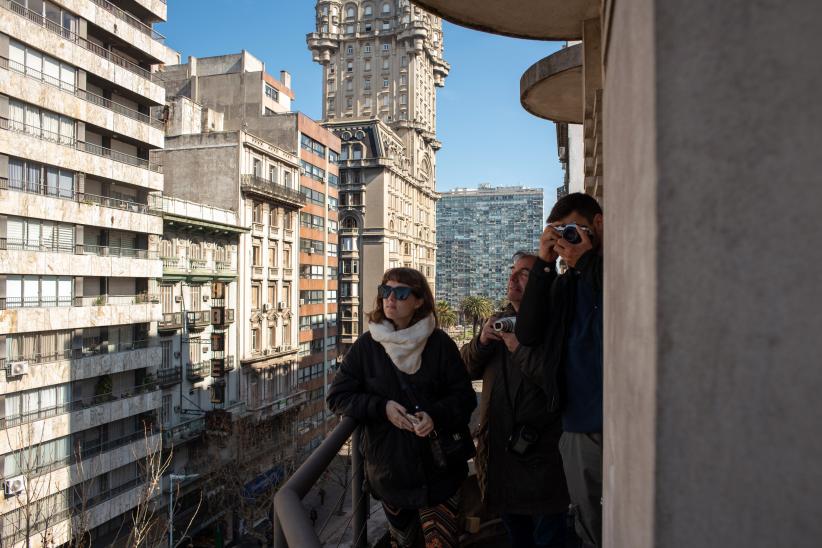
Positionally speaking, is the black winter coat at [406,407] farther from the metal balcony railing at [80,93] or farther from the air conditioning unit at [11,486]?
the metal balcony railing at [80,93]

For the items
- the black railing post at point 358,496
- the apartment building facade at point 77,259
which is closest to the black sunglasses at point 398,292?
the black railing post at point 358,496

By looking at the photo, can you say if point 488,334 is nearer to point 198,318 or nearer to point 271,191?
Answer: point 198,318

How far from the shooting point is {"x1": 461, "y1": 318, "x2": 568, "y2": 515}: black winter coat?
11.2 ft

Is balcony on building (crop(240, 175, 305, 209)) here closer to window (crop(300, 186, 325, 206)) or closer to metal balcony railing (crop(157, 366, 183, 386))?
window (crop(300, 186, 325, 206))

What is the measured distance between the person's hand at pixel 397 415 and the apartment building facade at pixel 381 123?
55.5 m

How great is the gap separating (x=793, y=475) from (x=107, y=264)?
85.2ft

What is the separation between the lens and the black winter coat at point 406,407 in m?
3.34

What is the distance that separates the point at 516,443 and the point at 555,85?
293 cm

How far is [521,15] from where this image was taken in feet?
11.6

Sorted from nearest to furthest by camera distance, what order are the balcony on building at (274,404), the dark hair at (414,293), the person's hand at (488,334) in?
1. the person's hand at (488,334)
2. the dark hair at (414,293)
3. the balcony on building at (274,404)

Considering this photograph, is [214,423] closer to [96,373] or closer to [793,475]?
[96,373]

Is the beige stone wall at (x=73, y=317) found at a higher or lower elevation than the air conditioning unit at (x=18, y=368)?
higher

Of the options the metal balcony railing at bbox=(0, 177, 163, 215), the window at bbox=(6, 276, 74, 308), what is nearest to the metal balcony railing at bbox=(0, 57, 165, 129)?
the metal balcony railing at bbox=(0, 177, 163, 215)

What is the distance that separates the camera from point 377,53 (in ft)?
236
